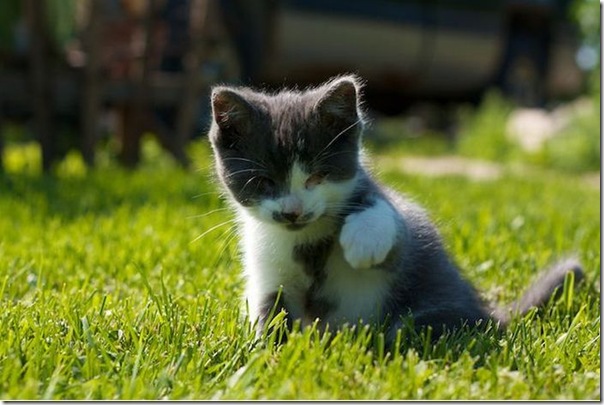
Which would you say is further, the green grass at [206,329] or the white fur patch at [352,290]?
the white fur patch at [352,290]

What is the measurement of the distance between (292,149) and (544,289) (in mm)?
1315

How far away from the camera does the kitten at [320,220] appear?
290 centimetres

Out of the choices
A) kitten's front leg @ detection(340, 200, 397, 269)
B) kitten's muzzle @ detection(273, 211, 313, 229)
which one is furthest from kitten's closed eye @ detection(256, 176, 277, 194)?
kitten's front leg @ detection(340, 200, 397, 269)

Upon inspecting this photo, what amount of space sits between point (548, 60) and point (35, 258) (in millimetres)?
14774

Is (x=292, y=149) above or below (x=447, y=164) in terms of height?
above

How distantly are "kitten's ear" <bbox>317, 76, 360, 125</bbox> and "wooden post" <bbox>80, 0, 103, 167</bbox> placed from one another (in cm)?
555

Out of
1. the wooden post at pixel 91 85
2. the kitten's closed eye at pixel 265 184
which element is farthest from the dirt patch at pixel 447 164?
the kitten's closed eye at pixel 265 184

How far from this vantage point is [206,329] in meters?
2.90

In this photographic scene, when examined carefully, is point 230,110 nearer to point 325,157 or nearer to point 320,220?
point 325,157

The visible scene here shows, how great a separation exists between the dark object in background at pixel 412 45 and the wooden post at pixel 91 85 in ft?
13.9

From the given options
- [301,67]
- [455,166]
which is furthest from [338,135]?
[301,67]

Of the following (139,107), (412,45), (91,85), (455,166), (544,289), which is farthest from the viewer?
(412,45)

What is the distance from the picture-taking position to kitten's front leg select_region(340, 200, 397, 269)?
2777 millimetres

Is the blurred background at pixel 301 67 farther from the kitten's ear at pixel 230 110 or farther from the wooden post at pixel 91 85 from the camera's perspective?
the kitten's ear at pixel 230 110
